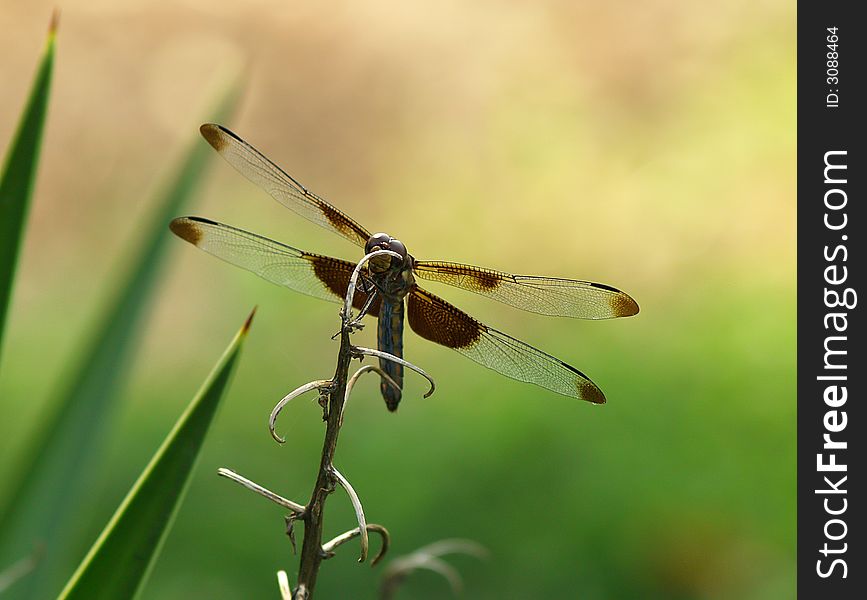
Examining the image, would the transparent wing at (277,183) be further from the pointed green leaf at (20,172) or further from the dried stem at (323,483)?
the dried stem at (323,483)

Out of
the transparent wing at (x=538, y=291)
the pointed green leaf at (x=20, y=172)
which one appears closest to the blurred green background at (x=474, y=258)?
the transparent wing at (x=538, y=291)

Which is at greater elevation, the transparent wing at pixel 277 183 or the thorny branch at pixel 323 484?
the transparent wing at pixel 277 183

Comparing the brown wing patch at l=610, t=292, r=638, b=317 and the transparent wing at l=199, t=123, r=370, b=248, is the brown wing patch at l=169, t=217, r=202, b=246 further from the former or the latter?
the brown wing patch at l=610, t=292, r=638, b=317

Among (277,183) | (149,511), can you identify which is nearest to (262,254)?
(277,183)

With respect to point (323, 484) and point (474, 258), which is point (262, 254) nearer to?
point (323, 484)

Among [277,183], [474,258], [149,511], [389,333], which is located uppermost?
[474,258]
